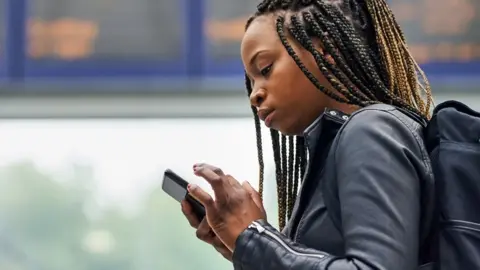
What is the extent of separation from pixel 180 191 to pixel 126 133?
4.58 feet

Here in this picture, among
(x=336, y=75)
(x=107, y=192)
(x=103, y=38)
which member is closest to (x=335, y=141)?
(x=336, y=75)

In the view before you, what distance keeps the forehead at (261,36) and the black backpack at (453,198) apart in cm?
30

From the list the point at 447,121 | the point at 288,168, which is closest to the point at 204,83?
the point at 288,168

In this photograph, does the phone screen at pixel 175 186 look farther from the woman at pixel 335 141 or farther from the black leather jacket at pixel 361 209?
the black leather jacket at pixel 361 209

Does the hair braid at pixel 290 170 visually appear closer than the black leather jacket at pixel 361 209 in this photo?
No

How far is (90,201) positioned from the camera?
8.45ft

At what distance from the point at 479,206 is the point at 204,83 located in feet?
6.06

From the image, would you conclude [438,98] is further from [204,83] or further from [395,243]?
[395,243]

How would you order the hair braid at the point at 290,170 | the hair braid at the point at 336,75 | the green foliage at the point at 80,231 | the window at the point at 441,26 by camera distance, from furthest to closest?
1. the window at the point at 441,26
2. the green foliage at the point at 80,231
3. the hair braid at the point at 290,170
4. the hair braid at the point at 336,75

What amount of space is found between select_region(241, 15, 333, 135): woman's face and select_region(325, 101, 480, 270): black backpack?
0.20 meters

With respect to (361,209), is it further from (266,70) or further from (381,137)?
(266,70)

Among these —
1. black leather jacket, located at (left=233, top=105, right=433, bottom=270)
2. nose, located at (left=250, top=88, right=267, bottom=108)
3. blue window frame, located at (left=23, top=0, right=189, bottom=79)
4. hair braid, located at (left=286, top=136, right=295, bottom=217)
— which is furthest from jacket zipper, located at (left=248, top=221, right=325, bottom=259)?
blue window frame, located at (left=23, top=0, right=189, bottom=79)

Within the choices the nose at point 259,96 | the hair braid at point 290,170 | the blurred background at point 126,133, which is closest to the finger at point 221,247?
the hair braid at point 290,170

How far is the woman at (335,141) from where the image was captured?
87cm
